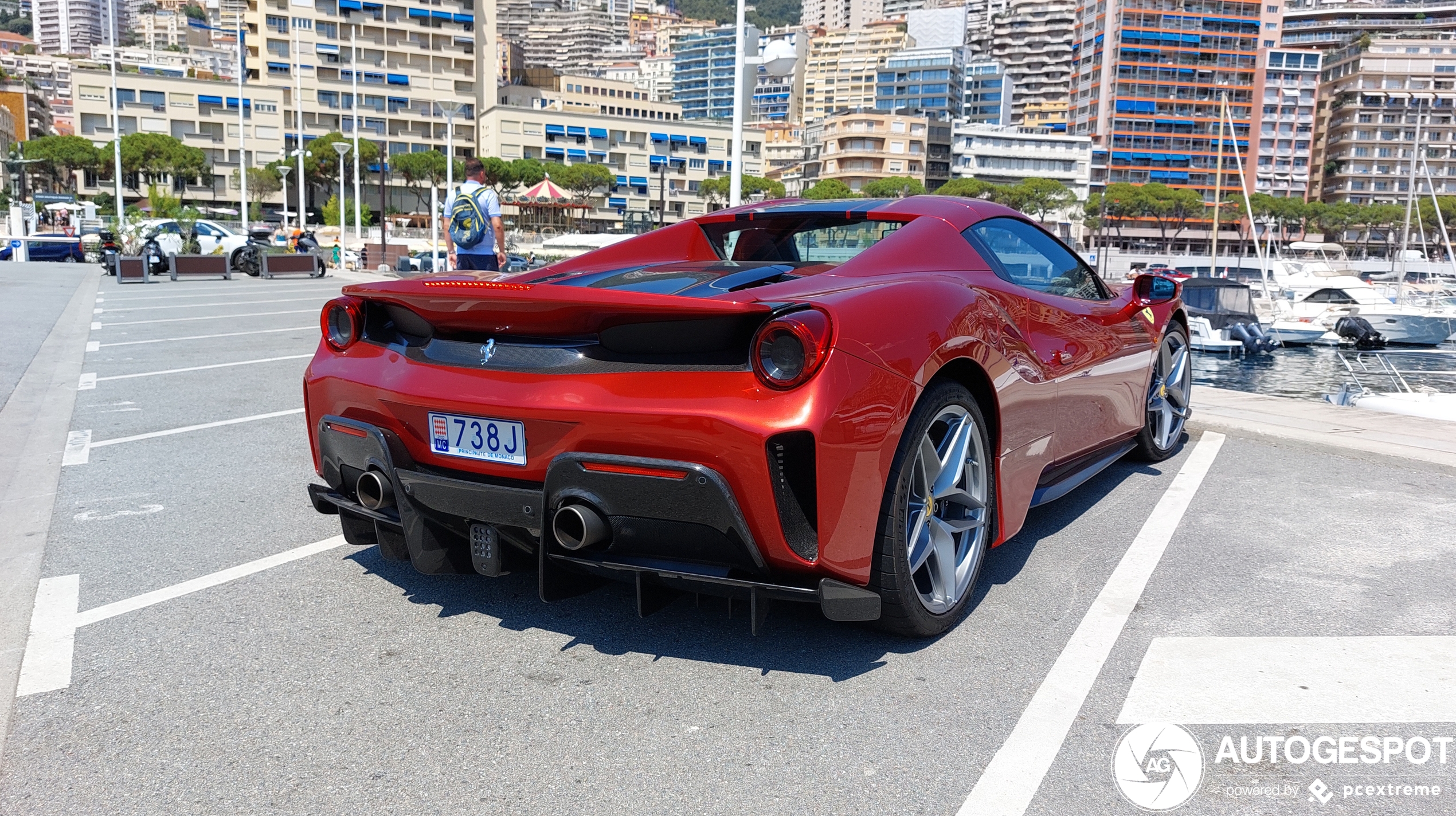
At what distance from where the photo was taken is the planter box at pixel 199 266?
2306 centimetres

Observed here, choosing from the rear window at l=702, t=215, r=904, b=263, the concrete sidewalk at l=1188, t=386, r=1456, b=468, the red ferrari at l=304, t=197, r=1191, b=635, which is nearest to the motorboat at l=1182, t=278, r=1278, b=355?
the concrete sidewalk at l=1188, t=386, r=1456, b=468

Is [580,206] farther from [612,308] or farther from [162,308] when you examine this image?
[612,308]

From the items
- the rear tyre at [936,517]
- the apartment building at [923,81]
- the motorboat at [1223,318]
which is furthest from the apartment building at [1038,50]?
the rear tyre at [936,517]

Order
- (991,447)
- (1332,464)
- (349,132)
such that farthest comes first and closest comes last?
(349,132)
(1332,464)
(991,447)

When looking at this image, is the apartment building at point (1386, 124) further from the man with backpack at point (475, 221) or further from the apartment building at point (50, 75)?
the apartment building at point (50, 75)

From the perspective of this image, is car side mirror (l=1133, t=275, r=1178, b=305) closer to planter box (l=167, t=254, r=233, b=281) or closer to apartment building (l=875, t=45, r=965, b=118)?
planter box (l=167, t=254, r=233, b=281)

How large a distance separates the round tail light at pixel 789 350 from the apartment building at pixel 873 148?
12638 cm

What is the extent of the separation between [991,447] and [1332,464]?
324cm

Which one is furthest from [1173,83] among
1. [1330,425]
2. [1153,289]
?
[1153,289]

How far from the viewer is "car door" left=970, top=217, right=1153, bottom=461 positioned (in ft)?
12.5

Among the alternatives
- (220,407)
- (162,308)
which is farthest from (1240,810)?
(162,308)

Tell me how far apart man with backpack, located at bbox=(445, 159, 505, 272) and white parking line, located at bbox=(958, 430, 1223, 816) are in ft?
21.7

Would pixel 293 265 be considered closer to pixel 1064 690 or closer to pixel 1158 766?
pixel 1064 690

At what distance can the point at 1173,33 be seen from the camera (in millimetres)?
137375
